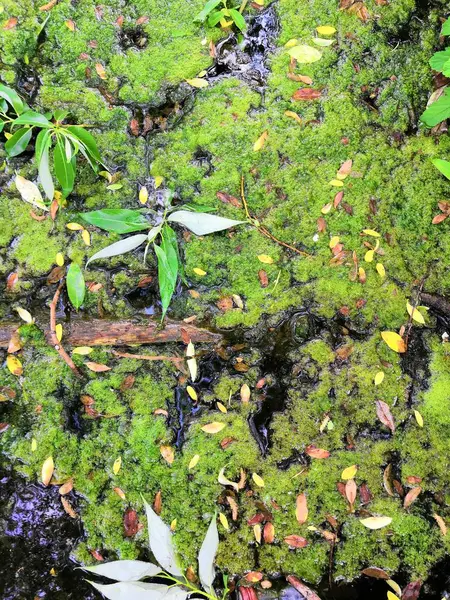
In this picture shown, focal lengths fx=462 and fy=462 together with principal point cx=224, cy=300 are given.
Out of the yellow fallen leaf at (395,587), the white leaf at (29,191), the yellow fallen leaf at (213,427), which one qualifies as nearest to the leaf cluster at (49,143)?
the white leaf at (29,191)

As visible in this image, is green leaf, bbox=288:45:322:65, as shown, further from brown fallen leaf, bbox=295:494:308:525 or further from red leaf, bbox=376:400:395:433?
brown fallen leaf, bbox=295:494:308:525

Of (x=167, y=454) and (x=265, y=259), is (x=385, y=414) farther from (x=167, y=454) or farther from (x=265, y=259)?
(x=167, y=454)

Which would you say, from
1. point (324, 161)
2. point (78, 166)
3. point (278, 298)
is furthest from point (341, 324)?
point (78, 166)

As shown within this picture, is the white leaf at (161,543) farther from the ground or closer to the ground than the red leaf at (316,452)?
closer to the ground

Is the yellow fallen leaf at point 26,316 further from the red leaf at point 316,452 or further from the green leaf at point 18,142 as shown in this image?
the red leaf at point 316,452

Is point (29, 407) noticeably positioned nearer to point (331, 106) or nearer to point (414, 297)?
point (414, 297)

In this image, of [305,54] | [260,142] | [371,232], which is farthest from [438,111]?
[260,142]
